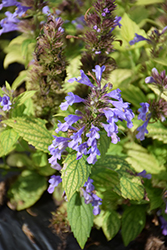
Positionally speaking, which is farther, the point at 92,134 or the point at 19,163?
the point at 19,163

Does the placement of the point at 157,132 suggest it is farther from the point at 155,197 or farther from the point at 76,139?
the point at 76,139

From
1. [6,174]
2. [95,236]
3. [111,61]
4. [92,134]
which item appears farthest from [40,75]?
[95,236]

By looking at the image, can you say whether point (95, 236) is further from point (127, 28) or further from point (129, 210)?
point (127, 28)

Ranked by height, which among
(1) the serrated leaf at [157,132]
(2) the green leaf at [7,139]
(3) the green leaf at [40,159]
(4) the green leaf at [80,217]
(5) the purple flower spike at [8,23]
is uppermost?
(5) the purple flower spike at [8,23]

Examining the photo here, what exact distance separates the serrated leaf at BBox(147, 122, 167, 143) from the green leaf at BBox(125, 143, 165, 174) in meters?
0.19

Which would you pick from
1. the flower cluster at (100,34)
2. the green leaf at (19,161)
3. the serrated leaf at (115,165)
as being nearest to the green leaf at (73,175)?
the serrated leaf at (115,165)

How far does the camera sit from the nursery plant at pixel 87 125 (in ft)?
3.31

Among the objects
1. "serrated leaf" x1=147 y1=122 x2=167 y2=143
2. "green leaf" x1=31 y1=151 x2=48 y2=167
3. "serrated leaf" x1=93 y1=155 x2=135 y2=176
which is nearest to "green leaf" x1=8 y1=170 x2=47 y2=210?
"green leaf" x1=31 y1=151 x2=48 y2=167

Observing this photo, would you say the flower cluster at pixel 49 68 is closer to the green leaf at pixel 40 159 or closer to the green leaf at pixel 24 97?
the green leaf at pixel 24 97

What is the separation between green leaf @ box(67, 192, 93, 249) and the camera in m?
1.23

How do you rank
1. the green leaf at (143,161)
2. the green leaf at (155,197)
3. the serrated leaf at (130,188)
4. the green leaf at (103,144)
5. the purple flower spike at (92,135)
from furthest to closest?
1. the green leaf at (143,161)
2. the green leaf at (155,197)
3. the serrated leaf at (130,188)
4. the green leaf at (103,144)
5. the purple flower spike at (92,135)

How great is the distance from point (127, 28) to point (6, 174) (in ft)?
4.82

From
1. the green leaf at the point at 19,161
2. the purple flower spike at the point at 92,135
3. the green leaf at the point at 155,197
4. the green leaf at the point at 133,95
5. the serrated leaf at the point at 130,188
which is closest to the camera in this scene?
the purple flower spike at the point at 92,135

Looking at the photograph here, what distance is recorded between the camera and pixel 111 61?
1.31m
